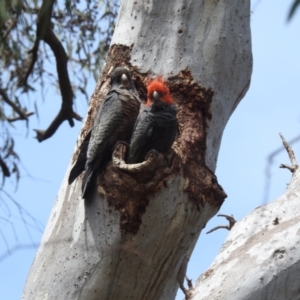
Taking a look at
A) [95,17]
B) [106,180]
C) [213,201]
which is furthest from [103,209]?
[95,17]

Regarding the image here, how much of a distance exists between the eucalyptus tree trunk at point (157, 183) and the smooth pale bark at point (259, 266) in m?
0.15

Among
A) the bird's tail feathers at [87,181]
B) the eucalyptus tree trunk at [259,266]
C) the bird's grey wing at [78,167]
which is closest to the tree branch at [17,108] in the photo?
the eucalyptus tree trunk at [259,266]

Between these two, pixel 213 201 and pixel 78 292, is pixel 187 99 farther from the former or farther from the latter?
pixel 78 292

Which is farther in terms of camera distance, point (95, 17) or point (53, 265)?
point (95, 17)

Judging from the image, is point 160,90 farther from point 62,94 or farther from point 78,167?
point 62,94

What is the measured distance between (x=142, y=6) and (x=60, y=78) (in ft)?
5.59

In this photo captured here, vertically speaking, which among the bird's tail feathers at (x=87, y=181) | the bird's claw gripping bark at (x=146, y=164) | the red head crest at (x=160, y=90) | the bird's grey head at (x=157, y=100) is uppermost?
the red head crest at (x=160, y=90)

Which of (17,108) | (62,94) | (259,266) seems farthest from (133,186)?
(17,108)

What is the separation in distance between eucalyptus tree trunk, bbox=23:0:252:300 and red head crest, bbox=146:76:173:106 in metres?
0.05

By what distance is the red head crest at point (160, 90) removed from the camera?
217 cm

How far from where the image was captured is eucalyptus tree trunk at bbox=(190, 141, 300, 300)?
7.07 feet

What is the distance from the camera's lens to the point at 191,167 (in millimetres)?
2117

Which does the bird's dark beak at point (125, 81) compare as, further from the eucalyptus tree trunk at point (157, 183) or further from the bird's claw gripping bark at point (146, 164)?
the bird's claw gripping bark at point (146, 164)

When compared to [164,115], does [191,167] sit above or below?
below
